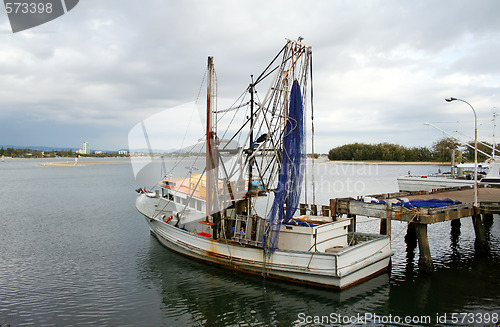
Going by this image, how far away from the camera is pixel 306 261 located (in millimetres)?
15531

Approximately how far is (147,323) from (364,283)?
9.73m

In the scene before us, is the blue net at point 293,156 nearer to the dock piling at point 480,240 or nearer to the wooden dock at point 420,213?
the wooden dock at point 420,213

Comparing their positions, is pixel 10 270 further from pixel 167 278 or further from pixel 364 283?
pixel 364 283

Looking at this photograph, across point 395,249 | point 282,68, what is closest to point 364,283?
point 395,249

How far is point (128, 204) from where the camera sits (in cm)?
4284

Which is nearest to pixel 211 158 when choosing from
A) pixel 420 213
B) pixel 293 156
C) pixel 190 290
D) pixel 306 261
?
pixel 293 156

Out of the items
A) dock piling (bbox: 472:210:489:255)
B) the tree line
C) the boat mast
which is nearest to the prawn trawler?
the boat mast

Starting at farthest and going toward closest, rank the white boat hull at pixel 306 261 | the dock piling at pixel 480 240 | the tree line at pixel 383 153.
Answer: the tree line at pixel 383 153 < the dock piling at pixel 480 240 < the white boat hull at pixel 306 261

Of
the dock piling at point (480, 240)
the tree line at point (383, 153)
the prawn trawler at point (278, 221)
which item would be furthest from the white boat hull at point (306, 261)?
the tree line at point (383, 153)

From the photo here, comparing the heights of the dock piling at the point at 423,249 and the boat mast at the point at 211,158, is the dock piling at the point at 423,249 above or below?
below

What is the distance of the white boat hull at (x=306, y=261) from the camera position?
15.1 meters

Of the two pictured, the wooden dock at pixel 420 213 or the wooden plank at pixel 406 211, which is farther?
the wooden dock at pixel 420 213

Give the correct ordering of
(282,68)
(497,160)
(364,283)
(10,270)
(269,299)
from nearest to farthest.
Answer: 1. (269,299)
2. (364,283)
3. (282,68)
4. (10,270)
5. (497,160)

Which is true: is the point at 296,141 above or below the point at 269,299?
above
